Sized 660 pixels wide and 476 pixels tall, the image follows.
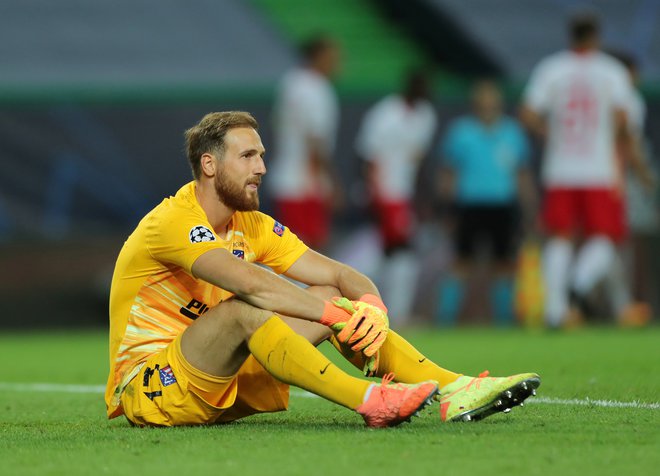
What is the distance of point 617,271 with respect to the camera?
1120 centimetres

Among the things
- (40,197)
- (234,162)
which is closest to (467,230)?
(40,197)

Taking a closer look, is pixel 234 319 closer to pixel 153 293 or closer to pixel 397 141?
pixel 153 293

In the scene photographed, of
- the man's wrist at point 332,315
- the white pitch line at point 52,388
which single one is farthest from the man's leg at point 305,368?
the white pitch line at point 52,388

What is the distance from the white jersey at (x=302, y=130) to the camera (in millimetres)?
11422

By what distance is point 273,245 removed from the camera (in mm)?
5152

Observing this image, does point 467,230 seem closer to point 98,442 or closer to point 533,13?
point 533,13

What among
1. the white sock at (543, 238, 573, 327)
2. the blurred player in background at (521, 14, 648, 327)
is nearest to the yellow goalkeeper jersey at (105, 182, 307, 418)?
the white sock at (543, 238, 573, 327)

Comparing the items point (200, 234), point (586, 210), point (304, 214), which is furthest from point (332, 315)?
point (304, 214)

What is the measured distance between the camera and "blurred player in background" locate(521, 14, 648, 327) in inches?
399

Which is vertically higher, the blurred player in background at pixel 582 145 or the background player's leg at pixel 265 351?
the blurred player in background at pixel 582 145

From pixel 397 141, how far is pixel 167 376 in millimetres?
7898

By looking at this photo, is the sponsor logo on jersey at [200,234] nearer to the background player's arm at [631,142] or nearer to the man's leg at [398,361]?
the man's leg at [398,361]

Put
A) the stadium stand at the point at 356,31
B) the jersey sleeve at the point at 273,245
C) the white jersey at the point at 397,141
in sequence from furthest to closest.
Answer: the stadium stand at the point at 356,31 → the white jersey at the point at 397,141 → the jersey sleeve at the point at 273,245

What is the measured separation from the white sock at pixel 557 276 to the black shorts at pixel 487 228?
5.56ft
